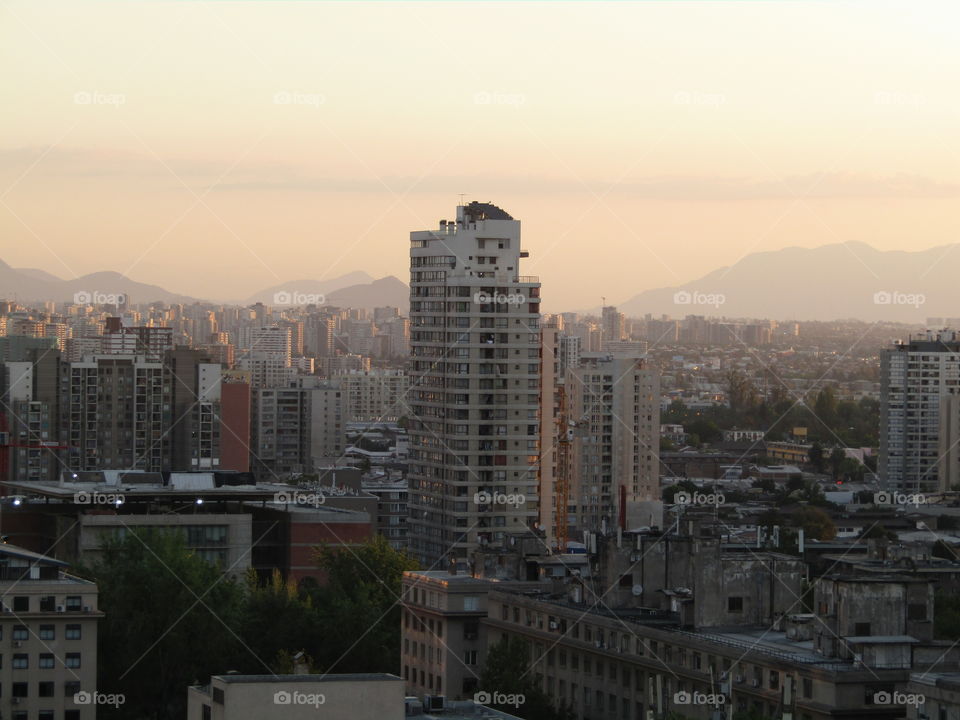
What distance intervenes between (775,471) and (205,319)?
190 ft

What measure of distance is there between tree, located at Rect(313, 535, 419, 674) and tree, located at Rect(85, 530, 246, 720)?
1520 mm

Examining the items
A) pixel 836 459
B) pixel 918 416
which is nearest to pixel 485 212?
pixel 918 416

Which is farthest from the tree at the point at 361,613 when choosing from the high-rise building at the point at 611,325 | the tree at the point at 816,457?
the high-rise building at the point at 611,325

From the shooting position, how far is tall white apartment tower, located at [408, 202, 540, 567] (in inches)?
1918

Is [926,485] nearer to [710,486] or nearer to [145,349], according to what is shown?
[710,486]

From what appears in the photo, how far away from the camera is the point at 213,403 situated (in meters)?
78.8

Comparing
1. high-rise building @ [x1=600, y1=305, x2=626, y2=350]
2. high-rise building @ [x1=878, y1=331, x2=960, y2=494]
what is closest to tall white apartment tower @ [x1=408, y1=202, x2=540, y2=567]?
high-rise building @ [x1=878, y1=331, x2=960, y2=494]

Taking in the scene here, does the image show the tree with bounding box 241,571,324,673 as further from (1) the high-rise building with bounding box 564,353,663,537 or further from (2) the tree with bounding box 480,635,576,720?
(1) the high-rise building with bounding box 564,353,663,537

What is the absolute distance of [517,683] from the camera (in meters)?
27.7

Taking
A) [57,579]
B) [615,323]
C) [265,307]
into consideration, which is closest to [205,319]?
[265,307]

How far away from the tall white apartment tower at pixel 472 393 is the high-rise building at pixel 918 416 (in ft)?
134

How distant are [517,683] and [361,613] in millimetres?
6484

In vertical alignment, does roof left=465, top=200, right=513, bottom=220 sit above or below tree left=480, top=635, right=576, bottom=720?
above

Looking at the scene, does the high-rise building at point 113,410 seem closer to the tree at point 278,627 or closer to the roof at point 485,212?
the roof at point 485,212
